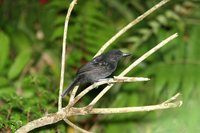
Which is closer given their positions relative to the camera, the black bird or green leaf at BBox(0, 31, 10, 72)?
the black bird

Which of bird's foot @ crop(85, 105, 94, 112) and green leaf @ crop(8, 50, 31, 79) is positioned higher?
bird's foot @ crop(85, 105, 94, 112)

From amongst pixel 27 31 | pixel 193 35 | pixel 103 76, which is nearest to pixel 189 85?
pixel 193 35

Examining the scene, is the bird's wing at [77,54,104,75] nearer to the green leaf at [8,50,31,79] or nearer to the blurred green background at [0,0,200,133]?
the blurred green background at [0,0,200,133]

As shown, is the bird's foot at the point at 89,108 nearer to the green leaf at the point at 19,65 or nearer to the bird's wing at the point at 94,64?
the bird's wing at the point at 94,64

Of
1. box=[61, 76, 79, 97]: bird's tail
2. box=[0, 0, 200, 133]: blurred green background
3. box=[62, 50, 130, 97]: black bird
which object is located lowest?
box=[0, 0, 200, 133]: blurred green background

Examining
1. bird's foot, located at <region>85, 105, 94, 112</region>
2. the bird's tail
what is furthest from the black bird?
bird's foot, located at <region>85, 105, 94, 112</region>

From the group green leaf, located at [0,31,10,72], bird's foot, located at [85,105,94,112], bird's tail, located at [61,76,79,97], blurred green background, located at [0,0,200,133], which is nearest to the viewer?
bird's foot, located at [85,105,94,112]

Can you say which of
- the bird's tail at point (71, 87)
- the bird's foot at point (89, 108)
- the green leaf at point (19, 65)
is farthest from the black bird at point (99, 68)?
the green leaf at point (19, 65)

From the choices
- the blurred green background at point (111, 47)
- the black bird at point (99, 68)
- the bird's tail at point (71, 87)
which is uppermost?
the black bird at point (99, 68)
